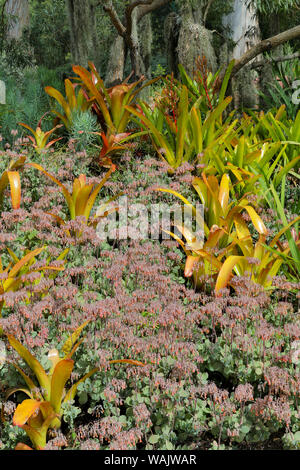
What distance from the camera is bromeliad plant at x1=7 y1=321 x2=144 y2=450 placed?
6.11 ft

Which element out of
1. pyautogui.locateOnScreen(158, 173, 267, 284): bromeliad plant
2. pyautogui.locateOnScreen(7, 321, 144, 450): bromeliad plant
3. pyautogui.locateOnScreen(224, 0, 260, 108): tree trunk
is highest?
pyautogui.locateOnScreen(224, 0, 260, 108): tree trunk

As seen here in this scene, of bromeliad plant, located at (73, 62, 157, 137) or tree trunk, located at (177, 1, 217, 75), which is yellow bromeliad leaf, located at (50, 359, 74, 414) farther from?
tree trunk, located at (177, 1, 217, 75)

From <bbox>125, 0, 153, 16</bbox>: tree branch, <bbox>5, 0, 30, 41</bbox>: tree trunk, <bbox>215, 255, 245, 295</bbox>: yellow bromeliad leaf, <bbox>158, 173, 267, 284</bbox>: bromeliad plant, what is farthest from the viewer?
<bbox>5, 0, 30, 41</bbox>: tree trunk

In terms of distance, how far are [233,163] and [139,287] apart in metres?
1.76

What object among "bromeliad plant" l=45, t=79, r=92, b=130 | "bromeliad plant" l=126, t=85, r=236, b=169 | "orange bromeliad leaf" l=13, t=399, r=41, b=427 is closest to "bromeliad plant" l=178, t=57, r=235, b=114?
"bromeliad plant" l=126, t=85, r=236, b=169

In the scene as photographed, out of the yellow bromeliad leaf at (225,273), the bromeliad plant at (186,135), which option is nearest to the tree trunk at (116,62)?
the bromeliad plant at (186,135)

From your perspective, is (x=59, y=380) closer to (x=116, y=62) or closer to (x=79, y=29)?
(x=116, y=62)

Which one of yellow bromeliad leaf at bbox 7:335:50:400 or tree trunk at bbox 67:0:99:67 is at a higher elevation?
tree trunk at bbox 67:0:99:67
